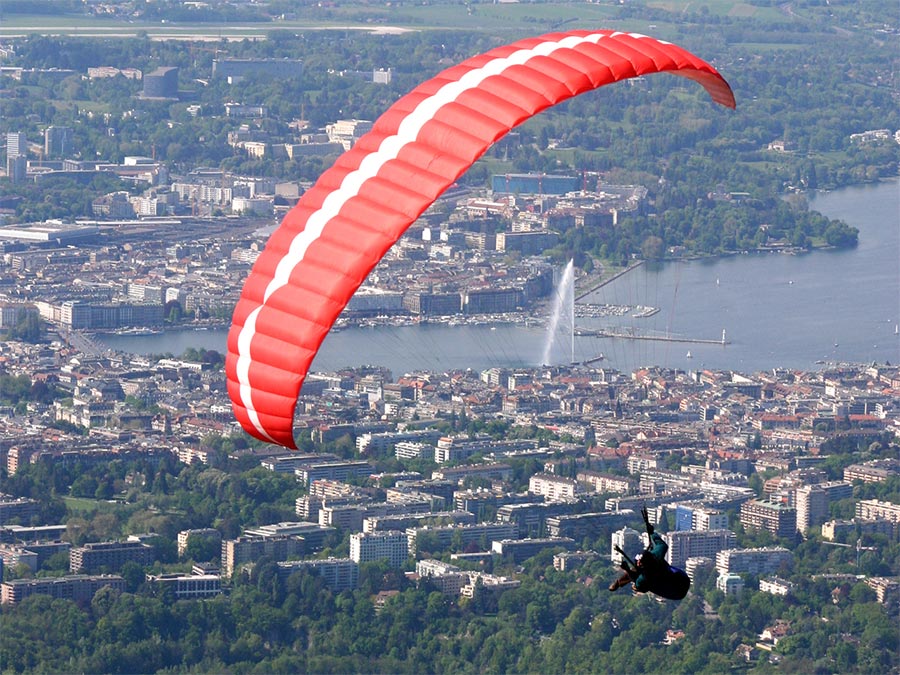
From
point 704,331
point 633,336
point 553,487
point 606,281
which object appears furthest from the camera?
point 606,281

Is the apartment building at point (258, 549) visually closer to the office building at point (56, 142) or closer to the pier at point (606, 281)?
the pier at point (606, 281)

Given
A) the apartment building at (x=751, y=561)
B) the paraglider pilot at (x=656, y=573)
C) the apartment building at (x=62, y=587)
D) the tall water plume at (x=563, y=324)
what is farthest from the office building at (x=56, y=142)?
the paraglider pilot at (x=656, y=573)

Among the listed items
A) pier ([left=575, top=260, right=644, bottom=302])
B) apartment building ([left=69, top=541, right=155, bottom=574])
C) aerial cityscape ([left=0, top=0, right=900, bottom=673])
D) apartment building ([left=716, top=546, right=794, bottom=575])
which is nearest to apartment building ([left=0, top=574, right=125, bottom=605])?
aerial cityscape ([left=0, top=0, right=900, bottom=673])

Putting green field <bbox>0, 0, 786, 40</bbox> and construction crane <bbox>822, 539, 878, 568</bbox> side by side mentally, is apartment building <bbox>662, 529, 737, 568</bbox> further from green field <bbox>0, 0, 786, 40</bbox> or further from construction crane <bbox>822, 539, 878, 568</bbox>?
green field <bbox>0, 0, 786, 40</bbox>

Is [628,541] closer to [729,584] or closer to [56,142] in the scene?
[729,584]

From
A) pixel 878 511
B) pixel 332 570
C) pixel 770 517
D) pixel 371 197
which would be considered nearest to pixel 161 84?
pixel 878 511

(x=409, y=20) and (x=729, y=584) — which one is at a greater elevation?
(x=409, y=20)

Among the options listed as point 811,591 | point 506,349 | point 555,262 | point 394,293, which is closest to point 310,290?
point 811,591

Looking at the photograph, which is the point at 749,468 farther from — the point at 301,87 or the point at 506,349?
the point at 301,87
